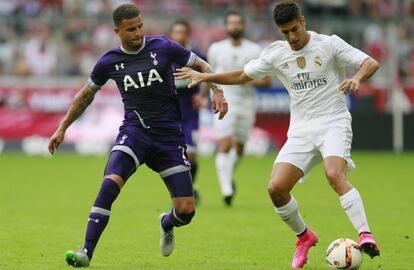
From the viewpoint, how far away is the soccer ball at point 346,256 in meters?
8.93

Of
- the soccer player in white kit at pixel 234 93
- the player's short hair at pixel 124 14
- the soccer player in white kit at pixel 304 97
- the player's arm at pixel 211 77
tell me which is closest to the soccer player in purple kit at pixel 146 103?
the player's short hair at pixel 124 14

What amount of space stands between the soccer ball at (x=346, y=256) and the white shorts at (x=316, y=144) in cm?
88

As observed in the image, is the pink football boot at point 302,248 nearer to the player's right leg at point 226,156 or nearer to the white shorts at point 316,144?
the white shorts at point 316,144

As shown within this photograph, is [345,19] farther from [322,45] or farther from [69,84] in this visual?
[322,45]

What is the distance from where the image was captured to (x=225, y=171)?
15.8 m

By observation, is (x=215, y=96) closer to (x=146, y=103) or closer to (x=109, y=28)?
(x=146, y=103)

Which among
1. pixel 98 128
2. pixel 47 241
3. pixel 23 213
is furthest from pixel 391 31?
pixel 47 241

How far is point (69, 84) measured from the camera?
91.7 feet

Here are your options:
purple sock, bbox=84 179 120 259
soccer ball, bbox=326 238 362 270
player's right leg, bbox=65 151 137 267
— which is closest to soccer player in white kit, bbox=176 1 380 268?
soccer ball, bbox=326 238 362 270

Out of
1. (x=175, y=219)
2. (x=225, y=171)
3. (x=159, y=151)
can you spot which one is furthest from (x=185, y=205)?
(x=225, y=171)

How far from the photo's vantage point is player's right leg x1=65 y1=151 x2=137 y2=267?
9.08 meters

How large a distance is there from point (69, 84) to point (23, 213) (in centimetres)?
1377

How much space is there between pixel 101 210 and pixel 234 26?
791 cm

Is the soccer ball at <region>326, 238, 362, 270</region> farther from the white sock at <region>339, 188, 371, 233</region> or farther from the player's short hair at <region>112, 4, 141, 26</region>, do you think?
the player's short hair at <region>112, 4, 141, 26</region>
